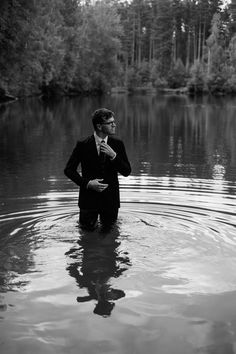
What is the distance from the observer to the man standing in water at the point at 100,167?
689cm

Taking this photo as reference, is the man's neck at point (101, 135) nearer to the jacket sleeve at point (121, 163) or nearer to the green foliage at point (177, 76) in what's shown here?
the jacket sleeve at point (121, 163)

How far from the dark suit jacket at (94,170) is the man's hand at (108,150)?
0.13m

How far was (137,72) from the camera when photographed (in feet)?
348

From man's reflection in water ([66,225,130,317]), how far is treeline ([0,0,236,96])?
20.7m

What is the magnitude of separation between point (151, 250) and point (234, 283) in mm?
1463

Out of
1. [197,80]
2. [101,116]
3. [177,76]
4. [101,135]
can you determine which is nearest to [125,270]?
[101,135]

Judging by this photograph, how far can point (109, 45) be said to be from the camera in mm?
80500

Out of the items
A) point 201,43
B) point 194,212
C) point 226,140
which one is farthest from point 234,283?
point 201,43

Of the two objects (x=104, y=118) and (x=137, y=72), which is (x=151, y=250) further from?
(x=137, y=72)

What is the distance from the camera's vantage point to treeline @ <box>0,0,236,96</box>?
3078 centimetres

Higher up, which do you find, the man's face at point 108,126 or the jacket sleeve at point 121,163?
the man's face at point 108,126

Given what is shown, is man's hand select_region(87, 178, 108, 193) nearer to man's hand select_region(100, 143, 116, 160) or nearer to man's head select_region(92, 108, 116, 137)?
man's hand select_region(100, 143, 116, 160)

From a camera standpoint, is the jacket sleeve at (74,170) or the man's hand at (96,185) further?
the jacket sleeve at (74,170)

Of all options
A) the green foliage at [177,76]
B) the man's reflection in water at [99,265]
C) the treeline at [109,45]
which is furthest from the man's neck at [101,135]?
the green foliage at [177,76]
